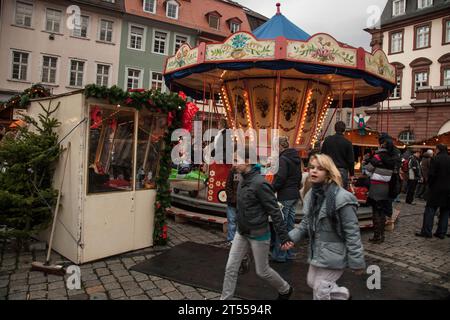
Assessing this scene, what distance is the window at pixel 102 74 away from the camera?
1018 inches

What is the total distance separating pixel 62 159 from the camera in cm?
543

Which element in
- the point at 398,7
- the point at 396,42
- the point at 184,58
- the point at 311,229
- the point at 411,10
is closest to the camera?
the point at 311,229

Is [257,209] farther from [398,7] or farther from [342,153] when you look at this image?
[398,7]

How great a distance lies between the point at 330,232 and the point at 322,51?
18.8 feet

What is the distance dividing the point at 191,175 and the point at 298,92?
4654 mm

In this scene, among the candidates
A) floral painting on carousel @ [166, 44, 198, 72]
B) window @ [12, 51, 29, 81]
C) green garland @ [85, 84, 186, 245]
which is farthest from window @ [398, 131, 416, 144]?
window @ [12, 51, 29, 81]

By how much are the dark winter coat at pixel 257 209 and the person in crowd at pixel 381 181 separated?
3.77 meters

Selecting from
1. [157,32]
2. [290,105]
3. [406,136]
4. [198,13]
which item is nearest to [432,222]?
[290,105]

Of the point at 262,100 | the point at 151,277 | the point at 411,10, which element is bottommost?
the point at 151,277

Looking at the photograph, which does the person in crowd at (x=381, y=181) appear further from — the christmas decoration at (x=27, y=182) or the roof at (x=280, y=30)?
the christmas decoration at (x=27, y=182)

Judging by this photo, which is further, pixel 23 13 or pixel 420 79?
pixel 420 79

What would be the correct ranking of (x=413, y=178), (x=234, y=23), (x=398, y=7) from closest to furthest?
(x=413, y=178)
(x=398, y=7)
(x=234, y=23)

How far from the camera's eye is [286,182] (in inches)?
209
